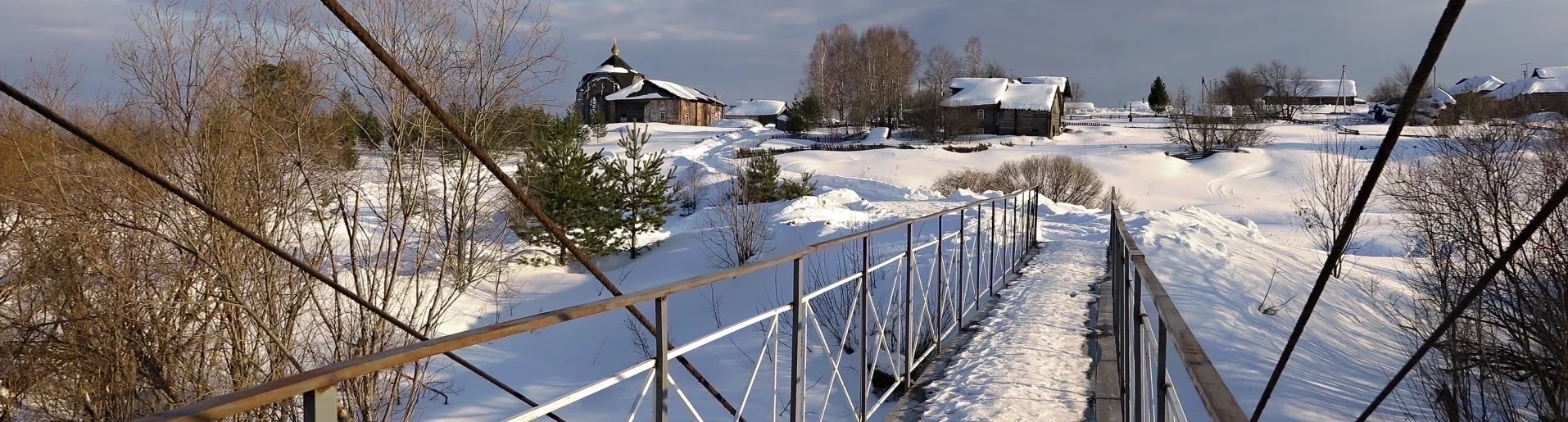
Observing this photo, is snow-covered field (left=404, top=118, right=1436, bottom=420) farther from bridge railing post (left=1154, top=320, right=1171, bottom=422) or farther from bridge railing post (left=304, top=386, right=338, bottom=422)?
bridge railing post (left=304, top=386, right=338, bottom=422)

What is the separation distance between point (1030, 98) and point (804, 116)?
12.5 meters

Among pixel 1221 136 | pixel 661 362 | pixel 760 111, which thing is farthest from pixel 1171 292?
pixel 760 111

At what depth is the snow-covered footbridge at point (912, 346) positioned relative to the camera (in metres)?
1.42

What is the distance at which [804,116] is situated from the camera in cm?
4691

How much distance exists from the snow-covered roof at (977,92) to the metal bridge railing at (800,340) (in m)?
34.5

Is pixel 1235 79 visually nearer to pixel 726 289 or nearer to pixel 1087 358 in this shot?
pixel 726 289

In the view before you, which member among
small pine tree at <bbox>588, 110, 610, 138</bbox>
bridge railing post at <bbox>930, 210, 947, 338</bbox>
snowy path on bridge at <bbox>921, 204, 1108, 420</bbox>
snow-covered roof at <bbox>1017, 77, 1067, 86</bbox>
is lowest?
snowy path on bridge at <bbox>921, 204, 1108, 420</bbox>

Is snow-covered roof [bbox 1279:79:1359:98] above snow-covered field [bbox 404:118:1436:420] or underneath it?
above

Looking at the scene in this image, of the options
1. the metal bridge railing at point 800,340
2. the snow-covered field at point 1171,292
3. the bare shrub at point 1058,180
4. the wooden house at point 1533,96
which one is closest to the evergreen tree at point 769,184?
the snow-covered field at point 1171,292

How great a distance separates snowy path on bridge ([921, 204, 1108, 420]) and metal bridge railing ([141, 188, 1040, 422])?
0.79ft

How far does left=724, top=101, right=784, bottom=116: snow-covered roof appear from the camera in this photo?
7038 centimetres

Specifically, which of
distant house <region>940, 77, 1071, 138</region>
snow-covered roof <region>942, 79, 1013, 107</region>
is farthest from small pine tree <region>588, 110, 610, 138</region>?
distant house <region>940, 77, 1071, 138</region>

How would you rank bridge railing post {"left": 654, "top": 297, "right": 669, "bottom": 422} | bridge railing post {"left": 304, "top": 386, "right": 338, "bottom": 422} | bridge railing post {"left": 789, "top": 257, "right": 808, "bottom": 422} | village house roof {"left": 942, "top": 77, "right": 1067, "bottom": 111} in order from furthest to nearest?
1. village house roof {"left": 942, "top": 77, "right": 1067, "bottom": 111}
2. bridge railing post {"left": 789, "top": 257, "right": 808, "bottom": 422}
3. bridge railing post {"left": 654, "top": 297, "right": 669, "bottom": 422}
4. bridge railing post {"left": 304, "top": 386, "right": 338, "bottom": 422}

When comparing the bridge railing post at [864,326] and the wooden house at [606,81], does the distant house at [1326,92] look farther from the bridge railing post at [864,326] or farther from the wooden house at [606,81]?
the bridge railing post at [864,326]
